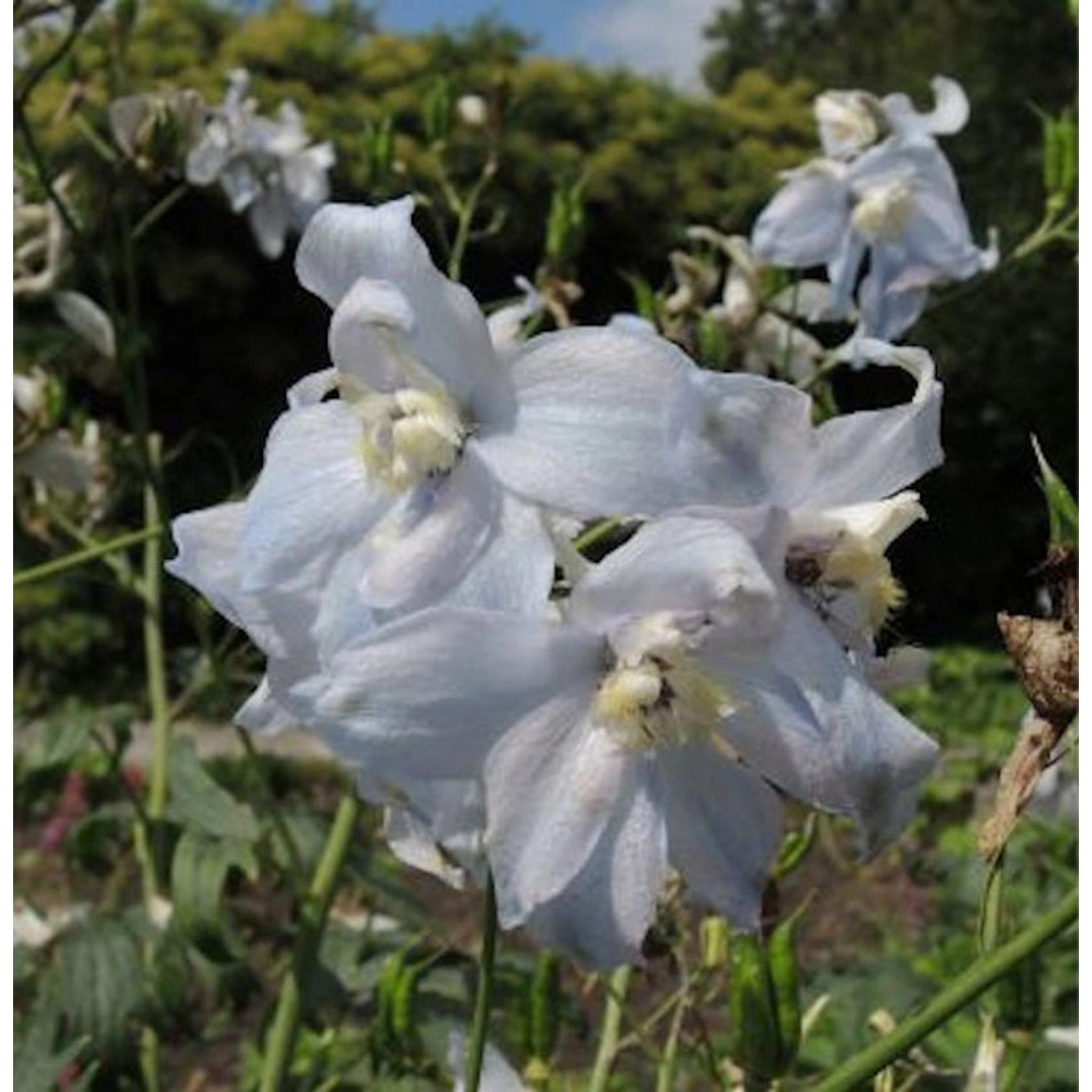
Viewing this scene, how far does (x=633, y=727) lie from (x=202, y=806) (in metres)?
1.59

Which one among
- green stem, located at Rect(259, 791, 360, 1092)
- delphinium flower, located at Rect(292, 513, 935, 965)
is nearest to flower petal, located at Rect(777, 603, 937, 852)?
delphinium flower, located at Rect(292, 513, 935, 965)

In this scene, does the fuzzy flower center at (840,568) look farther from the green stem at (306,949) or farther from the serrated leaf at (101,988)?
the serrated leaf at (101,988)

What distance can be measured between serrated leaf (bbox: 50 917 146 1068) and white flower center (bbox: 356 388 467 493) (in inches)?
56.7

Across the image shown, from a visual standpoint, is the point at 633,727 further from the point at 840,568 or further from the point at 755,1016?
the point at 755,1016

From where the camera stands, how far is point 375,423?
3.09ft

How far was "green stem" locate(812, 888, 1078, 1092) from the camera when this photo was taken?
0.84 m

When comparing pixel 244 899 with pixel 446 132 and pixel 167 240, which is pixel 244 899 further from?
pixel 167 240

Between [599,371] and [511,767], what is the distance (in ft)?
0.52

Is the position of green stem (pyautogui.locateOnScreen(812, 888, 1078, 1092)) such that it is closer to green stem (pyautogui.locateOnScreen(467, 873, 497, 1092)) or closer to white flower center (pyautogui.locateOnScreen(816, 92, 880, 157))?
green stem (pyautogui.locateOnScreen(467, 873, 497, 1092))

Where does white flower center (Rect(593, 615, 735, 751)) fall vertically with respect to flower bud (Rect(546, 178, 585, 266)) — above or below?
above

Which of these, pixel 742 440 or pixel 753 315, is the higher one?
pixel 742 440

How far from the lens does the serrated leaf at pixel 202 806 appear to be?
92.3 inches

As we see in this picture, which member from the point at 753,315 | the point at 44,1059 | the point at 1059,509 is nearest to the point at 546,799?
the point at 1059,509

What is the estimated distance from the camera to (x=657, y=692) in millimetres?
865
